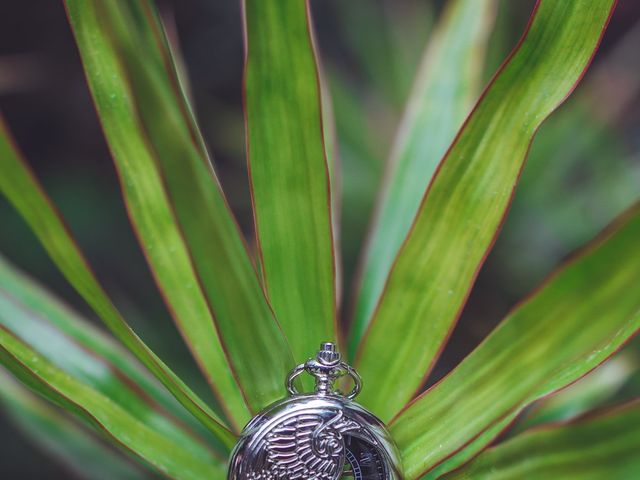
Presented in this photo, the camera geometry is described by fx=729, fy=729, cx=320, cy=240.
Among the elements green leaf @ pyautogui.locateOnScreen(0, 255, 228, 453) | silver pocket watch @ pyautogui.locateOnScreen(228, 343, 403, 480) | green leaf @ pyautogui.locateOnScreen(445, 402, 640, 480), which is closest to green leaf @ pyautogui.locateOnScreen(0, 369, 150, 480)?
green leaf @ pyautogui.locateOnScreen(0, 255, 228, 453)

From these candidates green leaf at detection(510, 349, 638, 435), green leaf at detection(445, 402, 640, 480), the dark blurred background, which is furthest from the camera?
the dark blurred background

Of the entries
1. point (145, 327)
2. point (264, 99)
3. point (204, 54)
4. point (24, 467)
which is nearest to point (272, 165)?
point (264, 99)

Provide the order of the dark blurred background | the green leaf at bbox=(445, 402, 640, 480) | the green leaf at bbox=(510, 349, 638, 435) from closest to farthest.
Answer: the green leaf at bbox=(445, 402, 640, 480), the green leaf at bbox=(510, 349, 638, 435), the dark blurred background

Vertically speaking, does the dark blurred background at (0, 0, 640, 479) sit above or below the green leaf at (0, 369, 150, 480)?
above

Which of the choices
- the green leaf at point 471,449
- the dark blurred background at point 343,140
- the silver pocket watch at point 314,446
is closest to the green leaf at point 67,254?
the silver pocket watch at point 314,446

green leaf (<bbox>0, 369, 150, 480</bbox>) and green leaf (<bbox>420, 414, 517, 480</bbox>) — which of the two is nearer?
green leaf (<bbox>420, 414, 517, 480</bbox>)

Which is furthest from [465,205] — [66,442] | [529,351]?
[66,442]

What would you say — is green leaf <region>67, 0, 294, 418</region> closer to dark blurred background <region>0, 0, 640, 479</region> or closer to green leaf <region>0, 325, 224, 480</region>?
green leaf <region>0, 325, 224, 480</region>

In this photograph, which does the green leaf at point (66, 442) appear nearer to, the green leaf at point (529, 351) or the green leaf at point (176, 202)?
the green leaf at point (176, 202)
